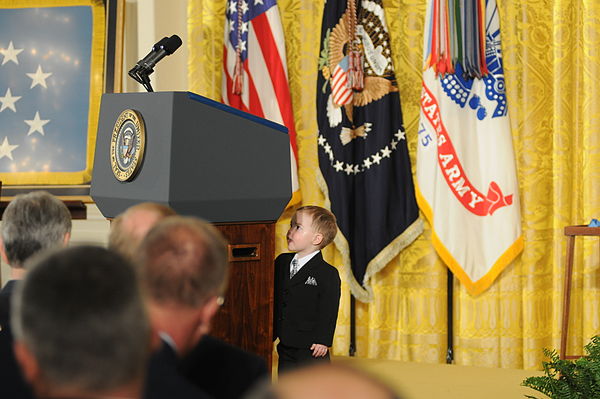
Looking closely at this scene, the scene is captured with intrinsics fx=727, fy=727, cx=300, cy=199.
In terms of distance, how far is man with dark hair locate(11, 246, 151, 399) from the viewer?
0.62 metres

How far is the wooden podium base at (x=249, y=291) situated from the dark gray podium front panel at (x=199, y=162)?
0.05 metres

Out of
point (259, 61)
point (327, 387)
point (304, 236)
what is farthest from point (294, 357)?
point (327, 387)

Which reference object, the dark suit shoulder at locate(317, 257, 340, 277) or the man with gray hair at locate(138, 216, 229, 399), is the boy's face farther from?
the man with gray hair at locate(138, 216, 229, 399)

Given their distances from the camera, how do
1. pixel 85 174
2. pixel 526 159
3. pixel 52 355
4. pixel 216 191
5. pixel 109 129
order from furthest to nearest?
pixel 85 174 < pixel 526 159 < pixel 109 129 < pixel 216 191 < pixel 52 355

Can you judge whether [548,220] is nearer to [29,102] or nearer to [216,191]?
[216,191]

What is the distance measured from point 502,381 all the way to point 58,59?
11.2 feet

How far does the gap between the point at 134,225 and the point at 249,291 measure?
41.5 inches

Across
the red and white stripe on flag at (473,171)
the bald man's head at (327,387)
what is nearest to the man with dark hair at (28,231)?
the bald man's head at (327,387)

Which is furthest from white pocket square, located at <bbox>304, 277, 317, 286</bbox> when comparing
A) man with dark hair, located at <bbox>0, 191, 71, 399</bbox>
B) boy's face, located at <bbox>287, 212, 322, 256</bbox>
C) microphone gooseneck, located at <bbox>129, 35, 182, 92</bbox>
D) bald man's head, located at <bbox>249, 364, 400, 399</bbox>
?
bald man's head, located at <bbox>249, 364, 400, 399</bbox>

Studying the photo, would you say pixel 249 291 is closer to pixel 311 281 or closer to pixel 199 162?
pixel 199 162

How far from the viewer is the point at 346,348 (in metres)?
4.68

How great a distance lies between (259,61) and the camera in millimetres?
4660

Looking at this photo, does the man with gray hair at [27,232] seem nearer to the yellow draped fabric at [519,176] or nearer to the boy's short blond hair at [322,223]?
the boy's short blond hair at [322,223]

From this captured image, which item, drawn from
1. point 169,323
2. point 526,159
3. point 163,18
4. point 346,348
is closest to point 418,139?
point 526,159
